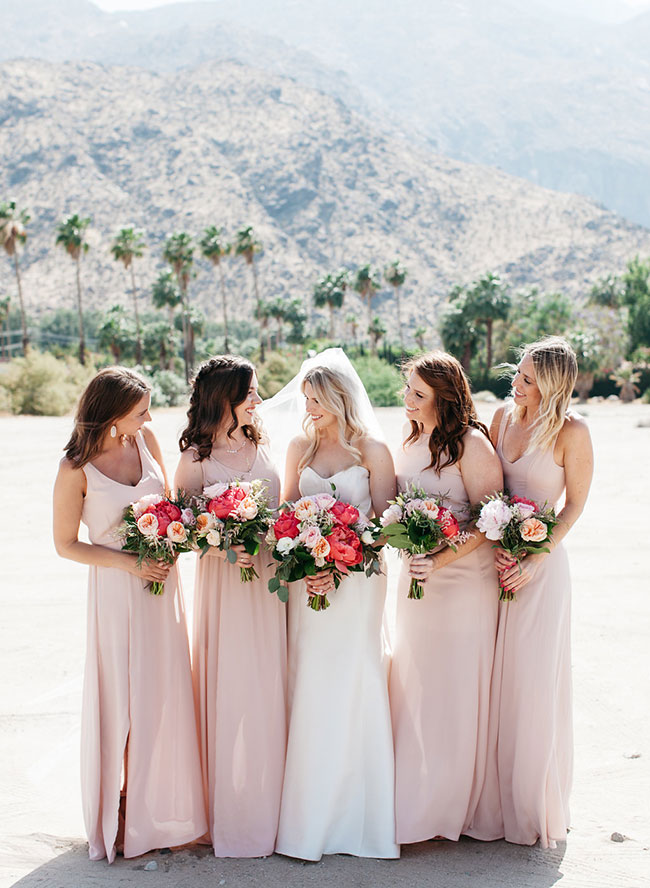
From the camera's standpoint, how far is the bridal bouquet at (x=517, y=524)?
178 inches

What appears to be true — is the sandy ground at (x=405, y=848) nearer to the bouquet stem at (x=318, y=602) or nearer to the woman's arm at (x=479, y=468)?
the bouquet stem at (x=318, y=602)

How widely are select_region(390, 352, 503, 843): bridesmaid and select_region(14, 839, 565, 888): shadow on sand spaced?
19 centimetres

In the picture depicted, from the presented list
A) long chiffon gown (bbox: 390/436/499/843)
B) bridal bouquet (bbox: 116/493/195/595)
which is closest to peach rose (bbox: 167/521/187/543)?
bridal bouquet (bbox: 116/493/195/595)

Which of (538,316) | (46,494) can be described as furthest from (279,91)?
(46,494)

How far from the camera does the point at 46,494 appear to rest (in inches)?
706

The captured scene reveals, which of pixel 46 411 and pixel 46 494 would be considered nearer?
pixel 46 494

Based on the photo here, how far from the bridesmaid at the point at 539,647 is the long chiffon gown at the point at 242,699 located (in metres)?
1.24

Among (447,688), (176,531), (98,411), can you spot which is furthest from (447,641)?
(98,411)

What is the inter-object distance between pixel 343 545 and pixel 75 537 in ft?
5.04

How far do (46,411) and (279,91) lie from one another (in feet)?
507

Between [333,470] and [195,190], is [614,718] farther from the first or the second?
[195,190]

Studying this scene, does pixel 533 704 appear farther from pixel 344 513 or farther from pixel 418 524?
pixel 344 513

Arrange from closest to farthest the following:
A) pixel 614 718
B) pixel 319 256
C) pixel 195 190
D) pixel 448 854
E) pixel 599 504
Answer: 1. pixel 448 854
2. pixel 614 718
3. pixel 599 504
4. pixel 319 256
5. pixel 195 190

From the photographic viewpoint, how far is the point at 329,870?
4.62m
